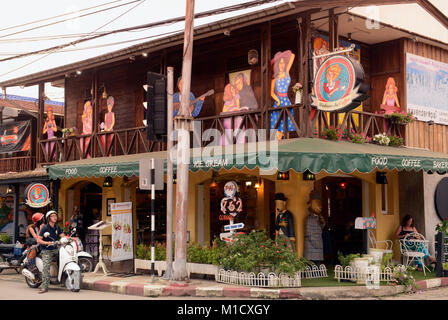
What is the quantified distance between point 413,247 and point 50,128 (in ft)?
43.7

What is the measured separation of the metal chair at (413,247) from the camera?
45.3 feet

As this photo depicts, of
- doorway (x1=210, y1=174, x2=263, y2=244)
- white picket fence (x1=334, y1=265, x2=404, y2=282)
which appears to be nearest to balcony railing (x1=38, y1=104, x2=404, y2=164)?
doorway (x1=210, y1=174, x2=263, y2=244)

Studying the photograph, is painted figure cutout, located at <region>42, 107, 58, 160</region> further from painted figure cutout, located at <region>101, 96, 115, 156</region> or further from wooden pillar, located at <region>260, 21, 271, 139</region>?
wooden pillar, located at <region>260, 21, 271, 139</region>

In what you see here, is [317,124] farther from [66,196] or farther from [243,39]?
[66,196]

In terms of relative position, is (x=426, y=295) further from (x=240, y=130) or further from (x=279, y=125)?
(x=240, y=130)

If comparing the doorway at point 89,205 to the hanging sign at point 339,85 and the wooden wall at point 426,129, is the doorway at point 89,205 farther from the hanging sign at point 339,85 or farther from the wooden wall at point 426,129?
the wooden wall at point 426,129

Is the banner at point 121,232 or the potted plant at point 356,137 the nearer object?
the potted plant at point 356,137

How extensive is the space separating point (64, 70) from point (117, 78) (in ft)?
5.88

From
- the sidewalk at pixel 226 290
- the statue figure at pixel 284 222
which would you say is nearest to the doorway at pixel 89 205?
the sidewalk at pixel 226 290

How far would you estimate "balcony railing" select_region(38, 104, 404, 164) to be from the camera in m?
13.5

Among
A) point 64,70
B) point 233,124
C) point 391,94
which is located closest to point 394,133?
point 391,94

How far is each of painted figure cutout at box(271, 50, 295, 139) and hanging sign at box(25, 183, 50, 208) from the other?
22.2 feet

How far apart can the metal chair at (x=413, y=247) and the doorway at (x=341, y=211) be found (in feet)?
7.38

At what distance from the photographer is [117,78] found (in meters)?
19.2
